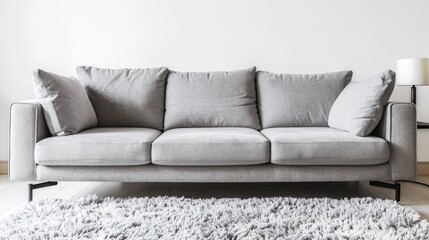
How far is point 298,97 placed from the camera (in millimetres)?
2568

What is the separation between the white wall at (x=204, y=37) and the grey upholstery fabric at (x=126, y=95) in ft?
1.06

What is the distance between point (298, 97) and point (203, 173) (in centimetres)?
98

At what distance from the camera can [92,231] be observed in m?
1.57

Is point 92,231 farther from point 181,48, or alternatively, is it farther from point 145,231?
point 181,48

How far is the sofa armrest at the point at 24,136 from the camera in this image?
78.8 inches

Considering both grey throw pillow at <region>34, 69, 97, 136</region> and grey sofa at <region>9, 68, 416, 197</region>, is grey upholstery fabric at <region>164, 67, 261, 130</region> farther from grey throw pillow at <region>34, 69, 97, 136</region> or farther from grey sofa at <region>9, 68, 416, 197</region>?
grey throw pillow at <region>34, 69, 97, 136</region>

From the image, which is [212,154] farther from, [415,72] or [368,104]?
[415,72]

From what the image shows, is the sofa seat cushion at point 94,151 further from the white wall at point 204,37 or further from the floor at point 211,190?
the white wall at point 204,37

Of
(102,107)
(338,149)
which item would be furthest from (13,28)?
(338,149)

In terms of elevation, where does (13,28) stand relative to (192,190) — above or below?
above

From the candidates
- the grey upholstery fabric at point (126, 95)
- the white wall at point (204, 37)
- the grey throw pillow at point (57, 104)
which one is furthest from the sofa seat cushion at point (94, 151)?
the white wall at point (204, 37)

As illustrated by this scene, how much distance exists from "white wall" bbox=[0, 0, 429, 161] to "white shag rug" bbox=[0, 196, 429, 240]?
1306 millimetres

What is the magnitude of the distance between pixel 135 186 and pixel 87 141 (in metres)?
0.64

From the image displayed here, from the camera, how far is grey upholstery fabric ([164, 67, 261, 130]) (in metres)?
2.54
